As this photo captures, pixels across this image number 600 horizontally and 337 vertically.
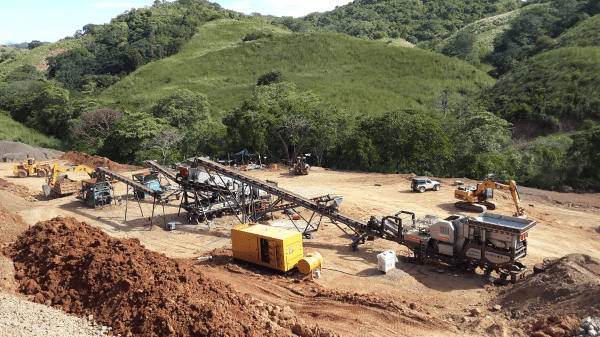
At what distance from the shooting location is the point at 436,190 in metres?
36.9

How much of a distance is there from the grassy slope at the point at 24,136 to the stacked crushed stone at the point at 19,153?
380 inches

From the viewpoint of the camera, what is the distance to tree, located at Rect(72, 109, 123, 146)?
64250mm

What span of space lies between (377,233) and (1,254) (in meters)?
17.8

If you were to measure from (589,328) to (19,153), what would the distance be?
67874 mm

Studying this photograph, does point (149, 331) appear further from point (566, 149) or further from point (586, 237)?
point (566, 149)

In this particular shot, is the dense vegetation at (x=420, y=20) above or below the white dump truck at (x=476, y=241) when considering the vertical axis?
above

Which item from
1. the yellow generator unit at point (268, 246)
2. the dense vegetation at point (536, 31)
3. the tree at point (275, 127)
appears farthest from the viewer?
the dense vegetation at point (536, 31)

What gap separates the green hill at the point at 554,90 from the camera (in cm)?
6012

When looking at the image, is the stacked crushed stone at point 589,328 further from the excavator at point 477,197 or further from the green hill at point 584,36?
the green hill at point 584,36

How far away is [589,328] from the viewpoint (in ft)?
41.5

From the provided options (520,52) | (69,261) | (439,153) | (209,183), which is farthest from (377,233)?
(520,52)

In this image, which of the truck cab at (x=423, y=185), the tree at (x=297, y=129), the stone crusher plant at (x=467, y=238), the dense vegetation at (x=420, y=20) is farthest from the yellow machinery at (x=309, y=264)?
the dense vegetation at (x=420, y=20)

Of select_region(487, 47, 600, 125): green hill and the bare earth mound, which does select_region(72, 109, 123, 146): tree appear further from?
select_region(487, 47, 600, 125): green hill

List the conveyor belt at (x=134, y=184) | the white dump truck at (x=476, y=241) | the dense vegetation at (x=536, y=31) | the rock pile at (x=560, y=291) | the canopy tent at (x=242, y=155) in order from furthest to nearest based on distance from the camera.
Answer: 1. the dense vegetation at (x=536, y=31)
2. the canopy tent at (x=242, y=155)
3. the conveyor belt at (x=134, y=184)
4. the white dump truck at (x=476, y=241)
5. the rock pile at (x=560, y=291)
